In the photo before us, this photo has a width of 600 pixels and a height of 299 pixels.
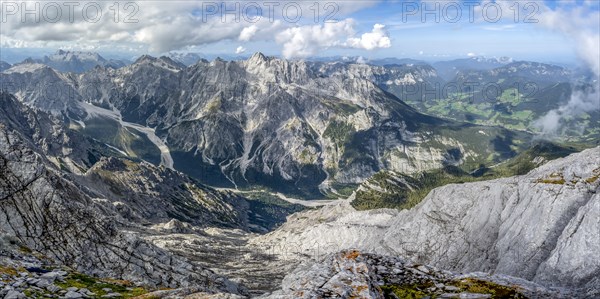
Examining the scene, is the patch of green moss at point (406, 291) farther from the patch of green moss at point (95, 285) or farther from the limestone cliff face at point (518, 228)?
the limestone cliff face at point (518, 228)

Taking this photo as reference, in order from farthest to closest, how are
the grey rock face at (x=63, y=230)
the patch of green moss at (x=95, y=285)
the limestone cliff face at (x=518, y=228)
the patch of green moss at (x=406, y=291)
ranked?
the limestone cliff face at (x=518, y=228)
the grey rock face at (x=63, y=230)
the patch of green moss at (x=95, y=285)
the patch of green moss at (x=406, y=291)

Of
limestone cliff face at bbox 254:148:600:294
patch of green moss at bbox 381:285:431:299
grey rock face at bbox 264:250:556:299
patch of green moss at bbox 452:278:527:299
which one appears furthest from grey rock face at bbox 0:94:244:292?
limestone cliff face at bbox 254:148:600:294

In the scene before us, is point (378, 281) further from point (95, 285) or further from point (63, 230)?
point (63, 230)

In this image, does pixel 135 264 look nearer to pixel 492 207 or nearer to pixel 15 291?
pixel 15 291

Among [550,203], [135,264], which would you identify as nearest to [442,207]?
[550,203]

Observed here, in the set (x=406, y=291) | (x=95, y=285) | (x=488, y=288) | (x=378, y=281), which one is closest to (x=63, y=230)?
(x=95, y=285)

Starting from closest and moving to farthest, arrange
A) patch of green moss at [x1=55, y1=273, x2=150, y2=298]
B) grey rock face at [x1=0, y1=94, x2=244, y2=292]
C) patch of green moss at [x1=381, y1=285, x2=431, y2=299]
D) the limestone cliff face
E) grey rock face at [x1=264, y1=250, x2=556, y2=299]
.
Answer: grey rock face at [x1=264, y1=250, x2=556, y2=299], patch of green moss at [x1=381, y1=285, x2=431, y2=299], patch of green moss at [x1=55, y1=273, x2=150, y2=298], grey rock face at [x1=0, y1=94, x2=244, y2=292], the limestone cliff face

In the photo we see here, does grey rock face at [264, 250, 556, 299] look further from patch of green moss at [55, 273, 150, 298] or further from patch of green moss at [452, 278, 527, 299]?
patch of green moss at [55, 273, 150, 298]

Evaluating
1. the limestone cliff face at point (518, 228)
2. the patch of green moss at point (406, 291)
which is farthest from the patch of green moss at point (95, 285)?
the limestone cliff face at point (518, 228)

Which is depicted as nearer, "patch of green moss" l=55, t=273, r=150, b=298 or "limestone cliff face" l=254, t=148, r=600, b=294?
"patch of green moss" l=55, t=273, r=150, b=298
